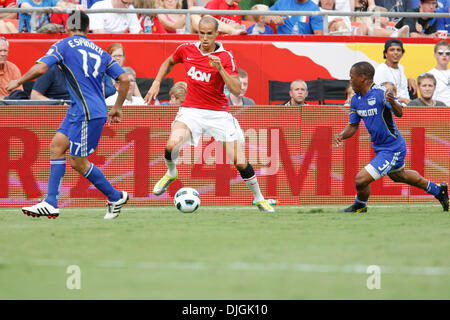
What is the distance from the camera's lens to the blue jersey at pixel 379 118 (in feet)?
33.7

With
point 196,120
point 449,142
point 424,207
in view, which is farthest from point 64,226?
point 449,142

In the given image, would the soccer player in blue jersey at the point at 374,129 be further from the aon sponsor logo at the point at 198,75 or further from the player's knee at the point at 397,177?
the aon sponsor logo at the point at 198,75

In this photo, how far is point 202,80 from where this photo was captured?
10.1m

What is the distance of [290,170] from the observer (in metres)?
12.3

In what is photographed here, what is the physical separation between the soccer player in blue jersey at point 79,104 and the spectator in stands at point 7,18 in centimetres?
589

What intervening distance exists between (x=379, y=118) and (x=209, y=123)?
2.27 m

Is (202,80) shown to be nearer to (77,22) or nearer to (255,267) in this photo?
(77,22)

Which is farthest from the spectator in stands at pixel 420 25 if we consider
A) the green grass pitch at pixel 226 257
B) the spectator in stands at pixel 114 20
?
the green grass pitch at pixel 226 257

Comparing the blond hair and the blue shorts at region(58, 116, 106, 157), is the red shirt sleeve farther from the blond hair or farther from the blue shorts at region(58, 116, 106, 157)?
the blond hair

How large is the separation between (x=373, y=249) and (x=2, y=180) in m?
7.00

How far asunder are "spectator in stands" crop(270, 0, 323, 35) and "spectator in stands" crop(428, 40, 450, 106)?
2.31 m

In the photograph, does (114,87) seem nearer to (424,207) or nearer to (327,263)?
(424,207)
